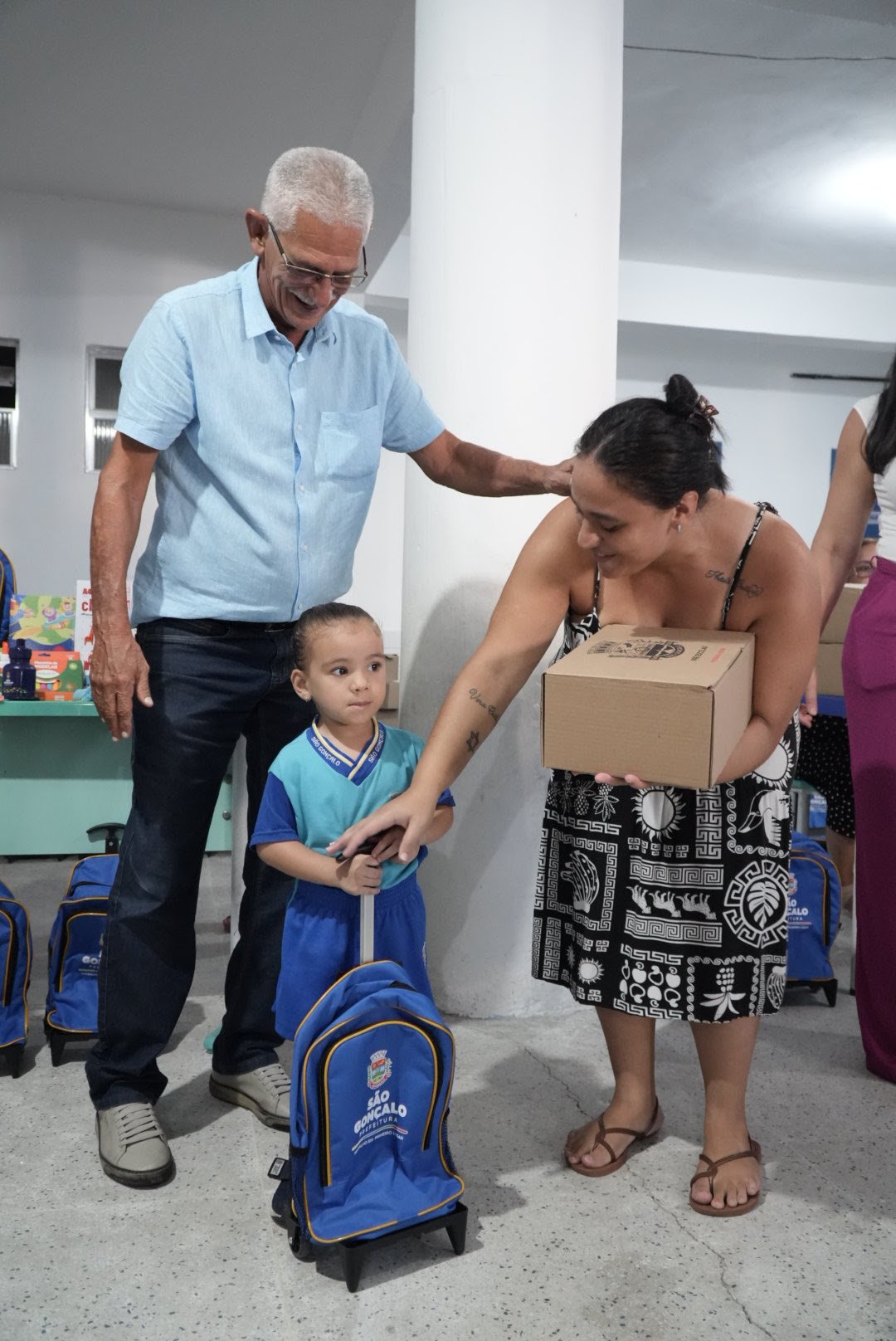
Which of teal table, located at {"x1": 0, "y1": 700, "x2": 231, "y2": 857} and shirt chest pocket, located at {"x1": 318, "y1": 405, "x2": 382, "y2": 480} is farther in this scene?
teal table, located at {"x1": 0, "y1": 700, "x2": 231, "y2": 857}

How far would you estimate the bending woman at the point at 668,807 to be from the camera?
1.69 meters

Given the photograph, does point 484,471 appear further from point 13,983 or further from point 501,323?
point 13,983

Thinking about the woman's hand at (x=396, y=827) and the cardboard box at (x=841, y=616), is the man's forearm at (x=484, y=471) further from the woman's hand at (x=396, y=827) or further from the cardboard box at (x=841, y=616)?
the cardboard box at (x=841, y=616)

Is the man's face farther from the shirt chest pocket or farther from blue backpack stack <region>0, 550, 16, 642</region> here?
blue backpack stack <region>0, 550, 16, 642</region>

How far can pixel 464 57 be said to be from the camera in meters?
2.61

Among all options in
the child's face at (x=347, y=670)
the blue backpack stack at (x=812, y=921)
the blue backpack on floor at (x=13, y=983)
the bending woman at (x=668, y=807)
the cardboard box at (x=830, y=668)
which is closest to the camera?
the bending woman at (x=668, y=807)

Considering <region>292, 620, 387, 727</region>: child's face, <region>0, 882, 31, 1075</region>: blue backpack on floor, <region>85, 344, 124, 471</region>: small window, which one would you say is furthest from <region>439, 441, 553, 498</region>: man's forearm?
<region>85, 344, 124, 471</region>: small window

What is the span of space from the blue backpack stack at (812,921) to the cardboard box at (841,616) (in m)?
1.19

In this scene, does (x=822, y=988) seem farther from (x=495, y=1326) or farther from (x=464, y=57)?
(x=464, y=57)

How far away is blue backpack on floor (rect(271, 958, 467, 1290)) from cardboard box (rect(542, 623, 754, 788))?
45 cm

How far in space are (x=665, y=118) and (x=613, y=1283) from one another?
5897 mm

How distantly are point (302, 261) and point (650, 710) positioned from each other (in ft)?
2.96

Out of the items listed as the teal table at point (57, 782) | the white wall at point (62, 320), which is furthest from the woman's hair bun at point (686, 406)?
the white wall at point (62, 320)

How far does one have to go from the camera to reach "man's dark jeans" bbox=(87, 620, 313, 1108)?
192cm
